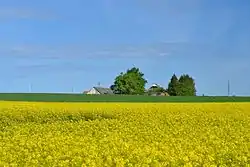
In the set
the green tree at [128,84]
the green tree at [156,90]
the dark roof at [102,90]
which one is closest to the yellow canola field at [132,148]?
the green tree at [128,84]

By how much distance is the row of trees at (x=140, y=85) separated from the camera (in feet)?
282

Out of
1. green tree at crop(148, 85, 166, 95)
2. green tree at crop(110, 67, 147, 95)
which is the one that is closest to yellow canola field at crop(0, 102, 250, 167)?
green tree at crop(110, 67, 147, 95)

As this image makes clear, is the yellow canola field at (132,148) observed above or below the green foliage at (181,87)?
below

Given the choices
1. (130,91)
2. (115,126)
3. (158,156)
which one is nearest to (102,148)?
(158,156)

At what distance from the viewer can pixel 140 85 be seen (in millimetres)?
87625

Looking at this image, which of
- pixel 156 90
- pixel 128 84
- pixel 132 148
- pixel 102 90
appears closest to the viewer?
pixel 132 148

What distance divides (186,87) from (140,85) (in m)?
6.96

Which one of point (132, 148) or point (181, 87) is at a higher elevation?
point (181, 87)

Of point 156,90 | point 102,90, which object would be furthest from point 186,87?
point 102,90

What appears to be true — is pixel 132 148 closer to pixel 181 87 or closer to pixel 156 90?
pixel 181 87

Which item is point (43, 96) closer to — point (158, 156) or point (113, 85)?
point (158, 156)

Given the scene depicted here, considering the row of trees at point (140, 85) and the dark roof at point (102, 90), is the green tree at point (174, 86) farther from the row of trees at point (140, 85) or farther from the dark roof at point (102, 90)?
the dark roof at point (102, 90)

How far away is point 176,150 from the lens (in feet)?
35.1

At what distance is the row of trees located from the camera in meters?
86.0
